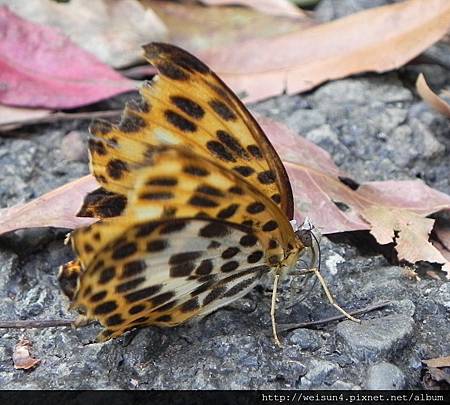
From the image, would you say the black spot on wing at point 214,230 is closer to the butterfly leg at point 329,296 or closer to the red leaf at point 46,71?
the butterfly leg at point 329,296

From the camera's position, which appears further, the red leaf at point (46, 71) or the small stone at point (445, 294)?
the red leaf at point (46, 71)

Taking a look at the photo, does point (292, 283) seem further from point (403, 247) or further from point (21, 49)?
point (21, 49)

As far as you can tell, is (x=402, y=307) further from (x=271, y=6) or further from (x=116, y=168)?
(x=271, y=6)

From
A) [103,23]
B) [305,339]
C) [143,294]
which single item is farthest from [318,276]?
[103,23]

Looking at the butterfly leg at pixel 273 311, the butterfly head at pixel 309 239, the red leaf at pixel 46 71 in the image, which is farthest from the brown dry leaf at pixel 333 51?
the butterfly leg at pixel 273 311

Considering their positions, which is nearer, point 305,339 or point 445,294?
point 305,339

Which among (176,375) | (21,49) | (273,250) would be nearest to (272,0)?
(21,49)

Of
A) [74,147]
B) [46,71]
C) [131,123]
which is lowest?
[74,147]
